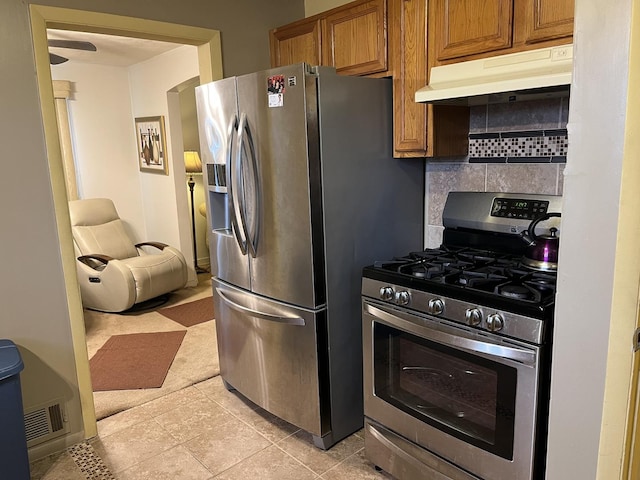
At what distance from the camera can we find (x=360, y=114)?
2215mm

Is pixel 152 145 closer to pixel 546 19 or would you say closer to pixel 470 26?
pixel 470 26

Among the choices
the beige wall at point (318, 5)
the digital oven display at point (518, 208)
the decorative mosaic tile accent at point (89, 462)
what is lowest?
the decorative mosaic tile accent at point (89, 462)

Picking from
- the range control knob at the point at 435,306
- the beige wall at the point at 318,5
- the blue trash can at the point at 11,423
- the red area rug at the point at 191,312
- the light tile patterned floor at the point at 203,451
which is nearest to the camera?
the range control knob at the point at 435,306

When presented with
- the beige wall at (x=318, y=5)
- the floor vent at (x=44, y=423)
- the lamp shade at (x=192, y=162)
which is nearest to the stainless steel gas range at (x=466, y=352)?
the beige wall at (x=318, y=5)

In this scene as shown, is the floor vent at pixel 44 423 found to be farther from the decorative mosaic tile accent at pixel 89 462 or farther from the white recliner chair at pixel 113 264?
the white recliner chair at pixel 113 264

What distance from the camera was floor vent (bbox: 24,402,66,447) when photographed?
2.32m

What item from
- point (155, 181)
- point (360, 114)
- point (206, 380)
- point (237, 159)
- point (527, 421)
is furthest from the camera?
point (155, 181)

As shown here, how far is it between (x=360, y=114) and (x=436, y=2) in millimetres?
557

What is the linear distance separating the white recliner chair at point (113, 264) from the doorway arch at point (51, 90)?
6.39 ft

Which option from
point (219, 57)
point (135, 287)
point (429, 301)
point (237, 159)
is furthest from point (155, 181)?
point (429, 301)

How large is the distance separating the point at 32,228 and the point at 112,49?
2887 mm

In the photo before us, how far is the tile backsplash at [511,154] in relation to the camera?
2074 mm

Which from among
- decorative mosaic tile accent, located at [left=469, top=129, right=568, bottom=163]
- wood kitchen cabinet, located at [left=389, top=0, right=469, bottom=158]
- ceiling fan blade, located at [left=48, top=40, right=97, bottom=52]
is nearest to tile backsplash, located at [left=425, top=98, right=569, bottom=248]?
decorative mosaic tile accent, located at [left=469, top=129, right=568, bottom=163]

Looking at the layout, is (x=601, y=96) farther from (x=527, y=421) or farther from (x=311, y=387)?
(x=311, y=387)
